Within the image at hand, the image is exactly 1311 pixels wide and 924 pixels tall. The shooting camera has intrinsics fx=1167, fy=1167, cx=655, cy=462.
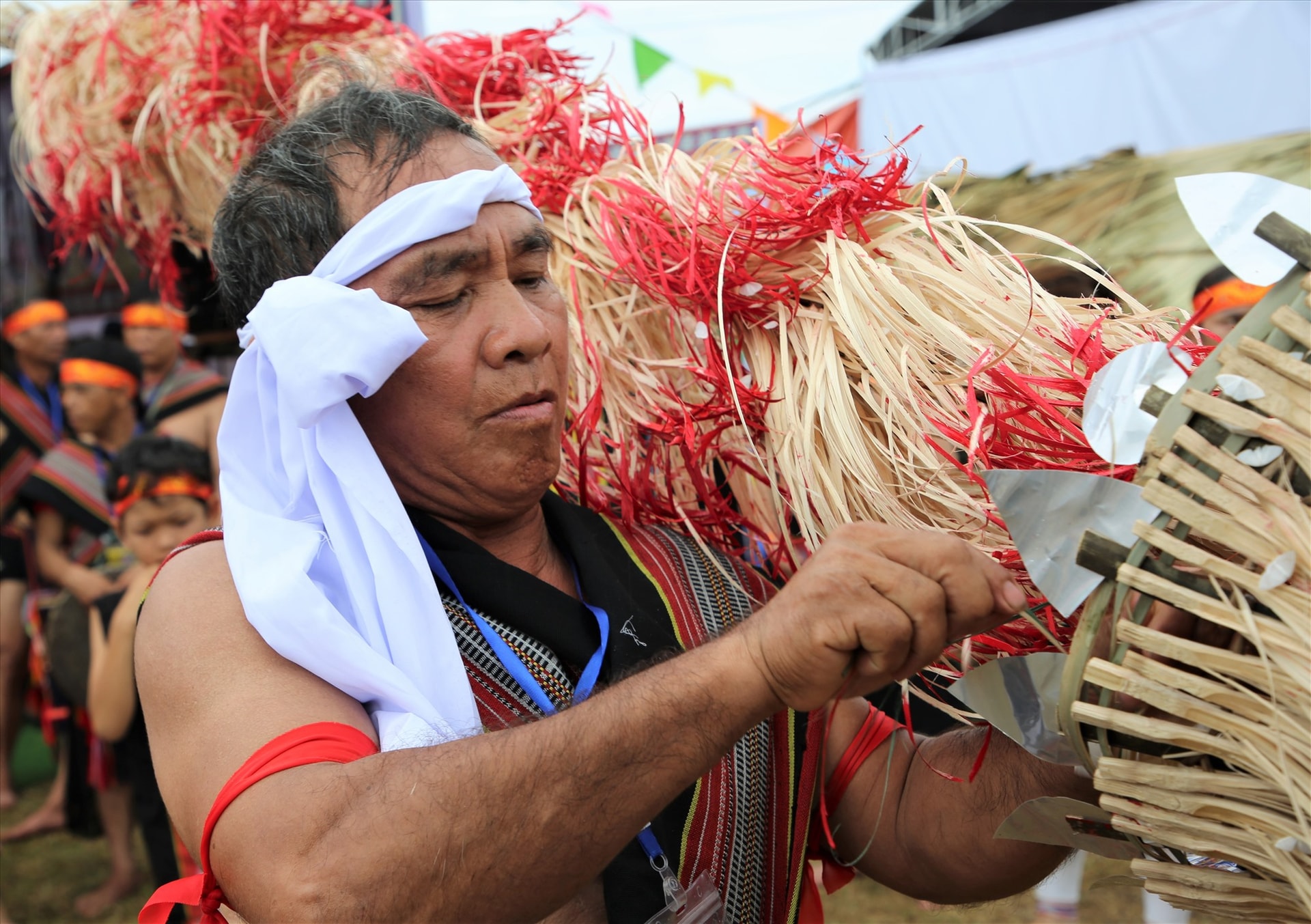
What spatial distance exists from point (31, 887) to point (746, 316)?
4.26 meters

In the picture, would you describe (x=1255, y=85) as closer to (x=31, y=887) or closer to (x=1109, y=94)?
(x=1109, y=94)

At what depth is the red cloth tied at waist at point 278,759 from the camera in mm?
1093

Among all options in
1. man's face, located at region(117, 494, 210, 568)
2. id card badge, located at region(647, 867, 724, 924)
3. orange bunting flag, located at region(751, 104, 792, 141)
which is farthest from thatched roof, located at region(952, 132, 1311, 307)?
id card badge, located at region(647, 867, 724, 924)

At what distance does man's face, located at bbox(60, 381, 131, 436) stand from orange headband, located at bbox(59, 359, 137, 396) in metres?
0.01

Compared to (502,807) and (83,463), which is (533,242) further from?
(83,463)

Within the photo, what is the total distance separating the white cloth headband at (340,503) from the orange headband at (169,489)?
2440 millimetres

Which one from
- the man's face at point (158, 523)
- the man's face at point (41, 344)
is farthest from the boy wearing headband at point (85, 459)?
the man's face at point (158, 523)

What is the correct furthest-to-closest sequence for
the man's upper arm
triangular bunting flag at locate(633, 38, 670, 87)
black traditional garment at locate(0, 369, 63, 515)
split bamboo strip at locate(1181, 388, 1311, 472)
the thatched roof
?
triangular bunting flag at locate(633, 38, 670, 87), black traditional garment at locate(0, 369, 63, 515), the thatched roof, the man's upper arm, split bamboo strip at locate(1181, 388, 1311, 472)

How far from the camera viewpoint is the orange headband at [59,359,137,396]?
4.62 meters

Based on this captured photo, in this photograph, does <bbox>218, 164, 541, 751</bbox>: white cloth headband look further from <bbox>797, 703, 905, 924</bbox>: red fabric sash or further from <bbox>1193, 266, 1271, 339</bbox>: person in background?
<bbox>1193, 266, 1271, 339</bbox>: person in background

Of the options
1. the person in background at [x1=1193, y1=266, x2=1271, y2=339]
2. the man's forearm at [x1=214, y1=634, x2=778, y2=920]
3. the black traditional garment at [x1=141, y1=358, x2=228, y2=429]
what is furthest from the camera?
the black traditional garment at [x1=141, y1=358, x2=228, y2=429]

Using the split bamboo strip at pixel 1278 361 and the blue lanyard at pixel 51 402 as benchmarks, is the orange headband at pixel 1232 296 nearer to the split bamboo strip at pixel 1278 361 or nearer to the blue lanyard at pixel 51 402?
the split bamboo strip at pixel 1278 361

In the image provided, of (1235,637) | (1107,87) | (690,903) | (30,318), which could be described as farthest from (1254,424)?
(30,318)

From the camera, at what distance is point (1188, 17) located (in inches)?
205
